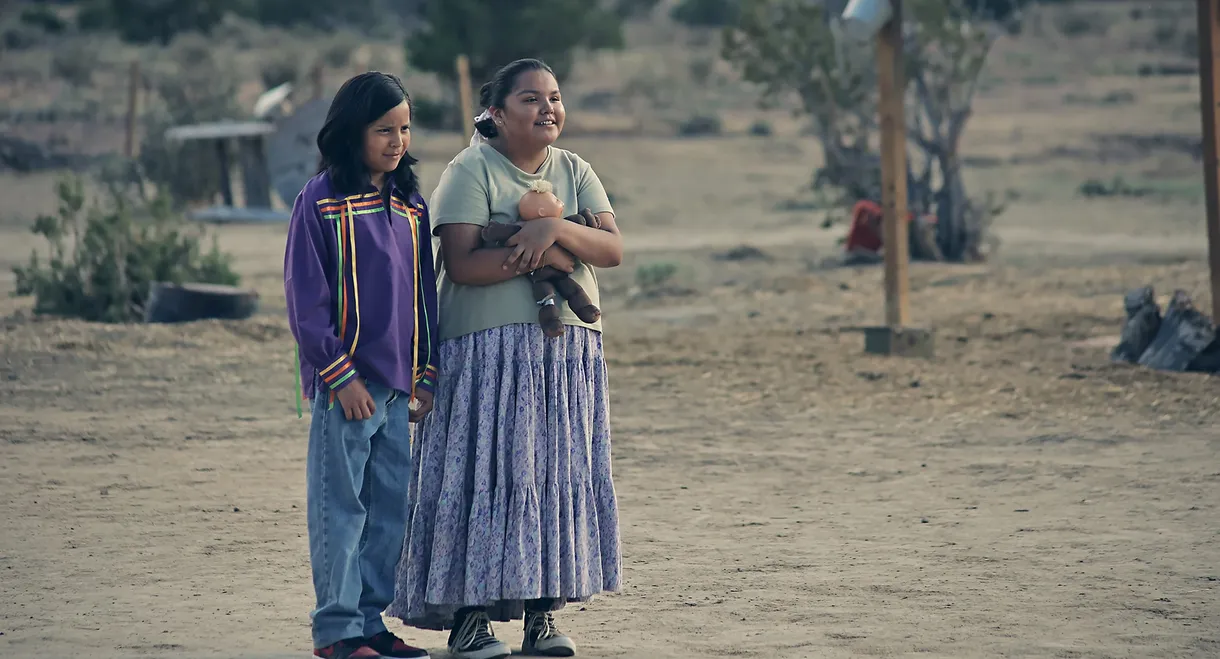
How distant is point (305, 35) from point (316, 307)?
148 ft

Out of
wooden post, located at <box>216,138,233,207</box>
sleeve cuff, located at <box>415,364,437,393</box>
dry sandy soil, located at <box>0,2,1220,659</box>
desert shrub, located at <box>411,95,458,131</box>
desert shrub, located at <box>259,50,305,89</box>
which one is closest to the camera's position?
sleeve cuff, located at <box>415,364,437,393</box>

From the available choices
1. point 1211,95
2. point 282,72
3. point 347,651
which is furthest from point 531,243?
point 282,72

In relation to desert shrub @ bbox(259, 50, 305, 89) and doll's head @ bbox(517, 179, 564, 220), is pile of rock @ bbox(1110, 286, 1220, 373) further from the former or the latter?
desert shrub @ bbox(259, 50, 305, 89)

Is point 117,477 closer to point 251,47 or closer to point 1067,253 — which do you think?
point 1067,253

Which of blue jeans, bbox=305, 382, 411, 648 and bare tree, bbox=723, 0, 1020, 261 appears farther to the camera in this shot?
bare tree, bbox=723, 0, 1020, 261

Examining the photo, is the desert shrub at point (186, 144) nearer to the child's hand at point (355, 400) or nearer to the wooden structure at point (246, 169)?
the wooden structure at point (246, 169)

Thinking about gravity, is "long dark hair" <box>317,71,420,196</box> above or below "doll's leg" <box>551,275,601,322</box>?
above

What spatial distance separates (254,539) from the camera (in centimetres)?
593

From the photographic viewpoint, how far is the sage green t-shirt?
418 centimetres

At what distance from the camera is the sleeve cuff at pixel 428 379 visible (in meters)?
4.19

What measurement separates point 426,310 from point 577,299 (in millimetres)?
395

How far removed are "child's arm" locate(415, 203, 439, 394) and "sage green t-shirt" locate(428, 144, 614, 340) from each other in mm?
38

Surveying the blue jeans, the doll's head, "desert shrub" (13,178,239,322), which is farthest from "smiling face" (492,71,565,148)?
→ "desert shrub" (13,178,239,322)

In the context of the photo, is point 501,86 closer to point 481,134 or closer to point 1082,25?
point 481,134
